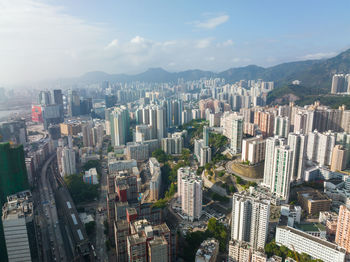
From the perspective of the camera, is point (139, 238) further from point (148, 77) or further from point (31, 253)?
point (148, 77)

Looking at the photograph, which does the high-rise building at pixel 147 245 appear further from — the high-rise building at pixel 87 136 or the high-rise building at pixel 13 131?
the high-rise building at pixel 87 136

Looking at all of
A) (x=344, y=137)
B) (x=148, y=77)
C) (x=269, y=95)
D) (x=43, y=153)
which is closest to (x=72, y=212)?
(x=43, y=153)

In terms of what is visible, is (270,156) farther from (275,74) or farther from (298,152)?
(275,74)

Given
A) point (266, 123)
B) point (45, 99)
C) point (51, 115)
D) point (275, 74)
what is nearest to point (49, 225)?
point (266, 123)

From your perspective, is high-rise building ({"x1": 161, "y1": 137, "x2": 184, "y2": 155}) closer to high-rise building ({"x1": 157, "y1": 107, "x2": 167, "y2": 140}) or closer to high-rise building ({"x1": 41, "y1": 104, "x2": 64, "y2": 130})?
high-rise building ({"x1": 157, "y1": 107, "x2": 167, "y2": 140})

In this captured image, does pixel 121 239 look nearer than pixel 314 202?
Yes
